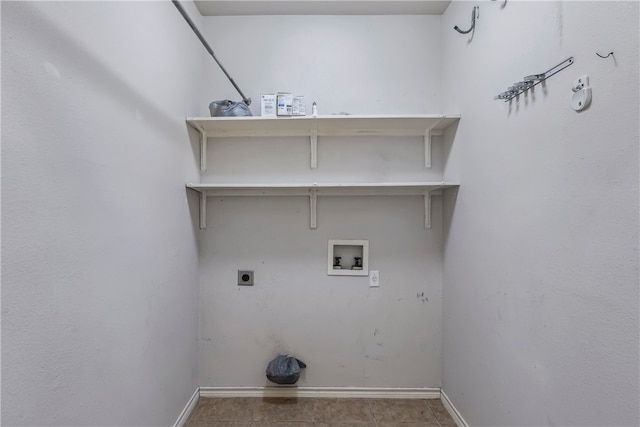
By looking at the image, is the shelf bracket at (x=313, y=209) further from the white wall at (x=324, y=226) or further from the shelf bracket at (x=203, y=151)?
the shelf bracket at (x=203, y=151)

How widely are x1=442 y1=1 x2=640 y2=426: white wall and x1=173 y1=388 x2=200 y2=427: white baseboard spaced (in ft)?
6.21

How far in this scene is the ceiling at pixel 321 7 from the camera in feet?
7.08

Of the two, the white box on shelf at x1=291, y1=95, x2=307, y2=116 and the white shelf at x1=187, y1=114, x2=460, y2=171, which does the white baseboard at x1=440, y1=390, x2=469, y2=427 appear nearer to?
the white shelf at x1=187, y1=114, x2=460, y2=171

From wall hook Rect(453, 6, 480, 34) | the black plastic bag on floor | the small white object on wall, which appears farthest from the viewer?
the black plastic bag on floor

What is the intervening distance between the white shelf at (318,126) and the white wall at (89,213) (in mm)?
→ 392

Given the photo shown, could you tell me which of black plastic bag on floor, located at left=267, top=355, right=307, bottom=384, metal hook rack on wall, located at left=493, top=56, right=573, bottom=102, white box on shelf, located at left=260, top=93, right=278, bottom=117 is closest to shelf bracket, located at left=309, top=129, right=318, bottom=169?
white box on shelf, located at left=260, top=93, right=278, bottom=117

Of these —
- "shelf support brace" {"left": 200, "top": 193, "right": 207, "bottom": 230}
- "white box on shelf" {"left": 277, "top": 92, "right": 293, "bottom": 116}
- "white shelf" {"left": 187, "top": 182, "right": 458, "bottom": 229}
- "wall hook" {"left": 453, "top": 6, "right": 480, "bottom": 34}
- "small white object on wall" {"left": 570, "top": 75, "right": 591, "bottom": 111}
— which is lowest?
"shelf support brace" {"left": 200, "top": 193, "right": 207, "bottom": 230}

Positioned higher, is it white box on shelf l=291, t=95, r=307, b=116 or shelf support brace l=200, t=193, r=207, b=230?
white box on shelf l=291, t=95, r=307, b=116

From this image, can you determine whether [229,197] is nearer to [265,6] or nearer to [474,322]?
[265,6]

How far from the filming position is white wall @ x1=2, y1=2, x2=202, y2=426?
2.74ft

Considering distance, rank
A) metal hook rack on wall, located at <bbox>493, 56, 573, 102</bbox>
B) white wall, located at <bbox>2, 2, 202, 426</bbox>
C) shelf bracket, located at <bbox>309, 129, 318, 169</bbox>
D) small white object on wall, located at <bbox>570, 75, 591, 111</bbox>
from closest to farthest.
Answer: white wall, located at <bbox>2, 2, 202, 426</bbox>
small white object on wall, located at <bbox>570, 75, 591, 111</bbox>
metal hook rack on wall, located at <bbox>493, 56, 573, 102</bbox>
shelf bracket, located at <bbox>309, 129, 318, 169</bbox>

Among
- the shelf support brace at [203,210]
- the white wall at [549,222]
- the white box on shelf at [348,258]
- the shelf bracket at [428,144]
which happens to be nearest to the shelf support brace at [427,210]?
the shelf bracket at [428,144]

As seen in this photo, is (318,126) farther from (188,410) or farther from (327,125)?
(188,410)

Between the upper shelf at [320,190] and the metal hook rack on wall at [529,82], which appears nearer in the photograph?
the metal hook rack on wall at [529,82]
